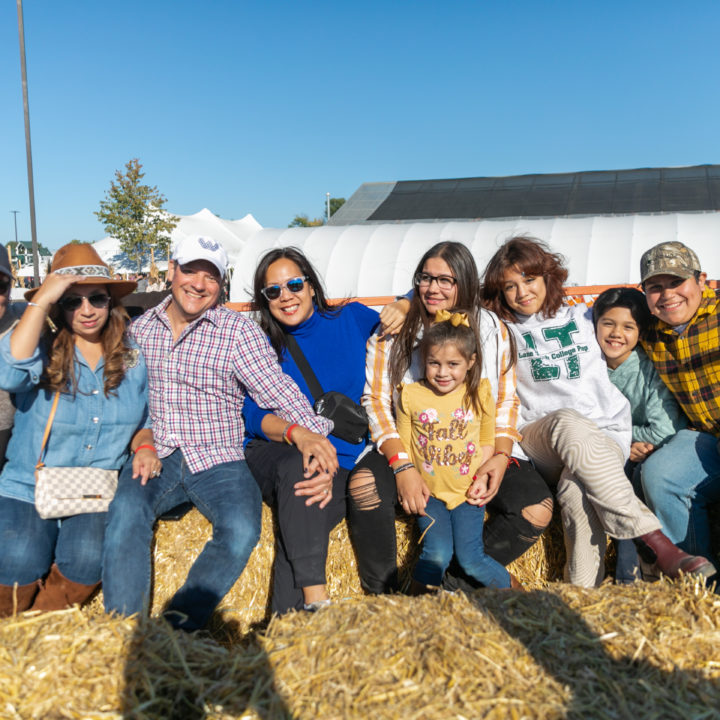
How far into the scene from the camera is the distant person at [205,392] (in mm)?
3031

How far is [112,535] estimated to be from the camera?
2.75 m

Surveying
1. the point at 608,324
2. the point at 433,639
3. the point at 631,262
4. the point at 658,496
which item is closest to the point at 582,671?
the point at 433,639

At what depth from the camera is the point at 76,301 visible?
9.56ft

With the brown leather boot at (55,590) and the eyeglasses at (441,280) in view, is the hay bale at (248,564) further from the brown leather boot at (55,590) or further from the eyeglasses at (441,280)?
the eyeglasses at (441,280)

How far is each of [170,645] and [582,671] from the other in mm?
1255

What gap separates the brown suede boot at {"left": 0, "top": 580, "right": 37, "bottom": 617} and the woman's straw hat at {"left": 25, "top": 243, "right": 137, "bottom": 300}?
1.39 metres

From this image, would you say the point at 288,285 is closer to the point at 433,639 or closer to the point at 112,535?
the point at 112,535

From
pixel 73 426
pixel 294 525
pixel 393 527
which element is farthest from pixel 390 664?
pixel 73 426

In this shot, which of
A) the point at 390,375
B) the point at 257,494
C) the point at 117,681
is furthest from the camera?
the point at 390,375

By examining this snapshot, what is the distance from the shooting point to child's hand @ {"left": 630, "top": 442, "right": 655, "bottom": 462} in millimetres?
3436

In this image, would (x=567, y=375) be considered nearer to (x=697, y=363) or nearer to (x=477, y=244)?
(x=697, y=363)

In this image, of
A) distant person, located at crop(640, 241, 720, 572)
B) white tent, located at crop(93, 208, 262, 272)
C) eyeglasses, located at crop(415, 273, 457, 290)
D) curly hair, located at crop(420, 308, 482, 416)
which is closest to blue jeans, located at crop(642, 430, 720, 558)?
distant person, located at crop(640, 241, 720, 572)

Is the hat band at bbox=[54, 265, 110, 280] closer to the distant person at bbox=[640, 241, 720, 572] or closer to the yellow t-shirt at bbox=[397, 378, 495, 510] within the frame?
the yellow t-shirt at bbox=[397, 378, 495, 510]

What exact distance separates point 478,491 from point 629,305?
146cm
